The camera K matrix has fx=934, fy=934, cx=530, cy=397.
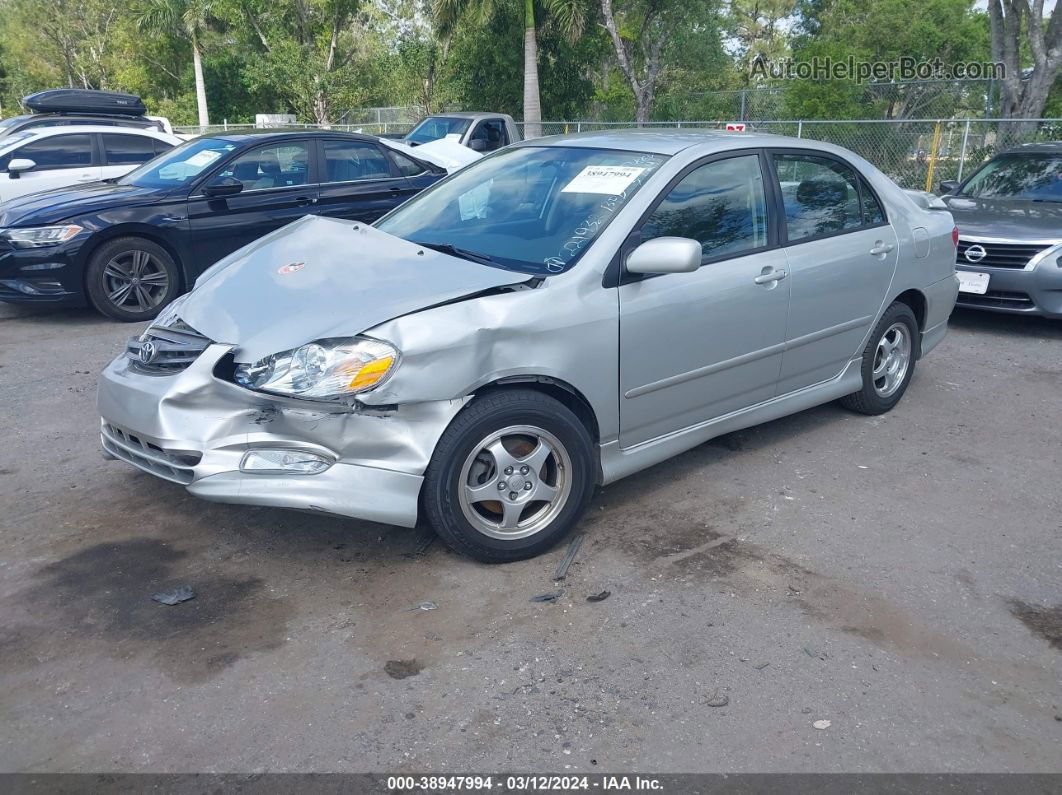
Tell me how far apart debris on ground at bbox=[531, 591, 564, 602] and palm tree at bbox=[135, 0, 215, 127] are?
33707 mm

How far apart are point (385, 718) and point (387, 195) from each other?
22.8 ft

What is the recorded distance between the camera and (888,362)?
19.0 feet

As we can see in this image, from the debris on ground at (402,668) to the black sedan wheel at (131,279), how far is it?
601cm

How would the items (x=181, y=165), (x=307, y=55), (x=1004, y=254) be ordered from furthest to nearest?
(x=307, y=55)
(x=181, y=165)
(x=1004, y=254)

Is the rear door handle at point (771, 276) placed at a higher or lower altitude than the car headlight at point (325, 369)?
higher

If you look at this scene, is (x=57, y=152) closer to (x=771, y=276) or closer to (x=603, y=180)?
(x=603, y=180)

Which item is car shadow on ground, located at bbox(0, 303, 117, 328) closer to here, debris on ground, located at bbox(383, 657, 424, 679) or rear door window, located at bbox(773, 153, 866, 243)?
rear door window, located at bbox(773, 153, 866, 243)

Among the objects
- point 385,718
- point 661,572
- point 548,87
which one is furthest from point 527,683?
point 548,87

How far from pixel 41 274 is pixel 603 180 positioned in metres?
5.54

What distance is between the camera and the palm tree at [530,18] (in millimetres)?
20750

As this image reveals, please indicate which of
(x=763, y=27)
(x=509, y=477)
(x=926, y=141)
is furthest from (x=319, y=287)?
(x=763, y=27)

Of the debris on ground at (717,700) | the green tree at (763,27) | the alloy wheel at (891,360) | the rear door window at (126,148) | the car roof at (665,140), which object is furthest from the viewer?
the green tree at (763,27)

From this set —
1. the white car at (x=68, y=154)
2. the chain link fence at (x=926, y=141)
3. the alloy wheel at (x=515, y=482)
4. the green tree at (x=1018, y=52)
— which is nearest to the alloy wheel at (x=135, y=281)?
the white car at (x=68, y=154)

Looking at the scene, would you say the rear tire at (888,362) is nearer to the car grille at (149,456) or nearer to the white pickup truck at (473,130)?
the car grille at (149,456)
